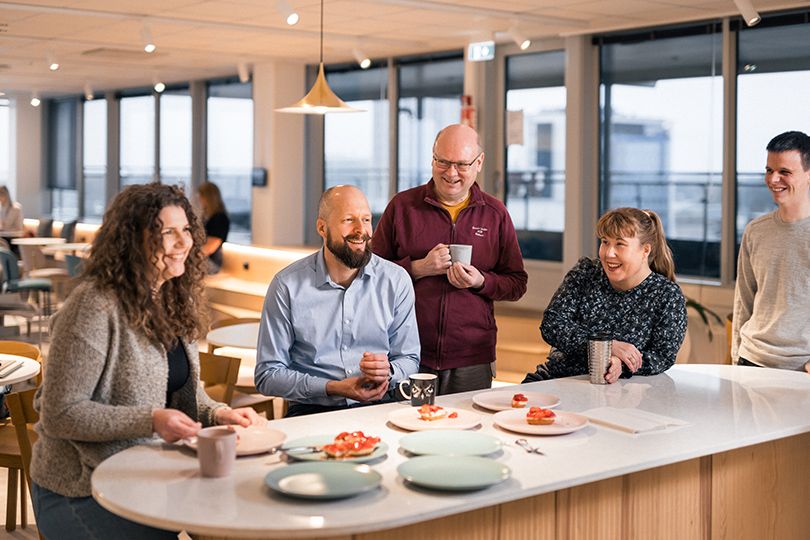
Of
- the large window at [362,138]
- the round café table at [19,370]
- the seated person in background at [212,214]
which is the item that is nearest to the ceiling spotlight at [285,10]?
the round café table at [19,370]

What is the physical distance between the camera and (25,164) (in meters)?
16.1

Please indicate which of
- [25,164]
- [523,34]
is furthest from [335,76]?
[25,164]

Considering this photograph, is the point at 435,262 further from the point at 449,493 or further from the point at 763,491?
the point at 449,493

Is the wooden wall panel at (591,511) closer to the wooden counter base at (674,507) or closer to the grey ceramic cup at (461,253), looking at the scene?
the wooden counter base at (674,507)

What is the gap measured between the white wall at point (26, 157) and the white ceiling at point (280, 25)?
5.19 meters

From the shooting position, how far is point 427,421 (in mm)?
2814

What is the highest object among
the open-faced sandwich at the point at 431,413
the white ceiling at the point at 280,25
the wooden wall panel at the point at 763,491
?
the white ceiling at the point at 280,25

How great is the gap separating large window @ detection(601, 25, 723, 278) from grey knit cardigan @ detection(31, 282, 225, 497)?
5.83 metres

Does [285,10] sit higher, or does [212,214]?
[285,10]

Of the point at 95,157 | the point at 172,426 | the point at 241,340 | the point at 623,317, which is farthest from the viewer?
the point at 95,157

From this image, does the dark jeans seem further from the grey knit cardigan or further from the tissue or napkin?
the grey knit cardigan

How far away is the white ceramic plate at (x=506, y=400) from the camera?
3002 mm

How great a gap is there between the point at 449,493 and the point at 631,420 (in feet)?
2.67

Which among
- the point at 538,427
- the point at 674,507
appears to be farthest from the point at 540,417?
the point at 674,507
